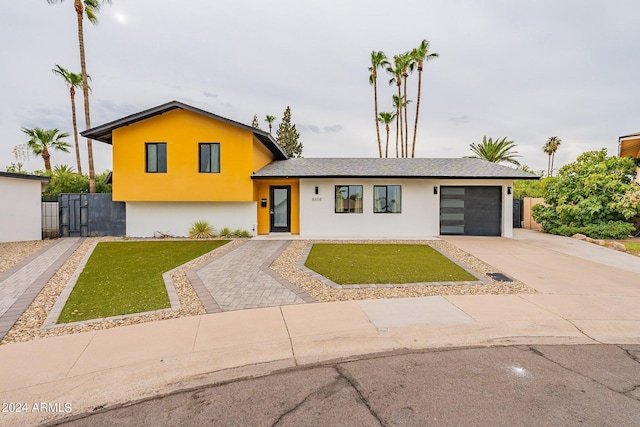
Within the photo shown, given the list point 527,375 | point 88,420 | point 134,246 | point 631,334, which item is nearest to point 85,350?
point 88,420

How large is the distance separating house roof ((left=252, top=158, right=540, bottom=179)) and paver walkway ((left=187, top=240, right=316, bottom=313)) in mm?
6070

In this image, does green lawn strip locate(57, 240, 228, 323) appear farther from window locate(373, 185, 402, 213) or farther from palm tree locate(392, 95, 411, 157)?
palm tree locate(392, 95, 411, 157)

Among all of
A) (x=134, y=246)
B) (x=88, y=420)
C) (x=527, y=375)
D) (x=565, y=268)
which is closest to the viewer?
(x=88, y=420)

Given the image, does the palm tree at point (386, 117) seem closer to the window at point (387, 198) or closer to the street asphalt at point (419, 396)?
the window at point (387, 198)

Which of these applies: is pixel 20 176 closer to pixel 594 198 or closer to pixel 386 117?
pixel 594 198

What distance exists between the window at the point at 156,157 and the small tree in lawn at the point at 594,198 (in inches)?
783

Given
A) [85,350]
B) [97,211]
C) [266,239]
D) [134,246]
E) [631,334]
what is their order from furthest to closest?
[97,211] → [266,239] → [134,246] → [631,334] → [85,350]

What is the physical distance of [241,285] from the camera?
6617mm

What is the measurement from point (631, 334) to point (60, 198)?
1964 cm

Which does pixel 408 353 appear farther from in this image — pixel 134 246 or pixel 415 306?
pixel 134 246

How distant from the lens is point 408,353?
376 cm

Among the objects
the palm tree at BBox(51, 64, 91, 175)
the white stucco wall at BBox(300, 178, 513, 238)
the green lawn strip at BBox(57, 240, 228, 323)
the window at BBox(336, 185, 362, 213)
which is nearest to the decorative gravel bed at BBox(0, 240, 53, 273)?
the green lawn strip at BBox(57, 240, 228, 323)

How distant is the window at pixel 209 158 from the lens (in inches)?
559

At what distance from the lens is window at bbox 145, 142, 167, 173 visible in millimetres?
14258
